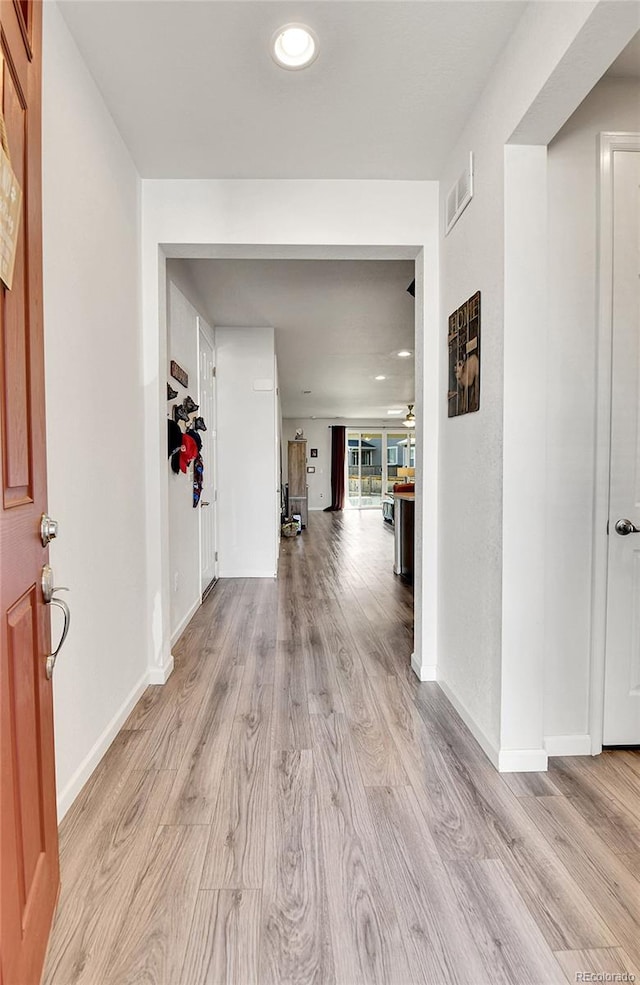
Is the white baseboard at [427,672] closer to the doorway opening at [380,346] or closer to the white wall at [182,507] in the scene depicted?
the doorway opening at [380,346]

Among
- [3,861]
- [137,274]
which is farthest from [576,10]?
[3,861]

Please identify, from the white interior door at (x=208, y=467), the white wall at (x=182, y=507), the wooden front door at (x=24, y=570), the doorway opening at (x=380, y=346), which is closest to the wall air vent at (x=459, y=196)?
the doorway opening at (x=380, y=346)

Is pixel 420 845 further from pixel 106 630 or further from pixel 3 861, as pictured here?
pixel 106 630

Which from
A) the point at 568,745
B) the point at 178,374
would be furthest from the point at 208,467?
the point at 568,745

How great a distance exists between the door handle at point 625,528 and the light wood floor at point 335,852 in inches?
35.6

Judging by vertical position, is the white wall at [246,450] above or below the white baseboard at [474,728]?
above

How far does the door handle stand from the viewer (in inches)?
78.3

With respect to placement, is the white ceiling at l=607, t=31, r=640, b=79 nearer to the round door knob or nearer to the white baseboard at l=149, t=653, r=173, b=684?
the round door knob

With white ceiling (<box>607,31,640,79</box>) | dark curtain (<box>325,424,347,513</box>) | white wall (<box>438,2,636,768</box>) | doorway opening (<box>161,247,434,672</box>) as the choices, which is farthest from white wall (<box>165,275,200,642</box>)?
dark curtain (<box>325,424,347,513</box>)

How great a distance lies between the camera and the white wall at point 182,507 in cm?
331

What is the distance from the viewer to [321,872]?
1.42m

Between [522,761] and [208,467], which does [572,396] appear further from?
[208,467]

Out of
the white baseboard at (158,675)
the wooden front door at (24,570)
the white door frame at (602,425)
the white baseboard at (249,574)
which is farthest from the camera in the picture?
the white baseboard at (249,574)

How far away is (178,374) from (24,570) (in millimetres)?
2611
